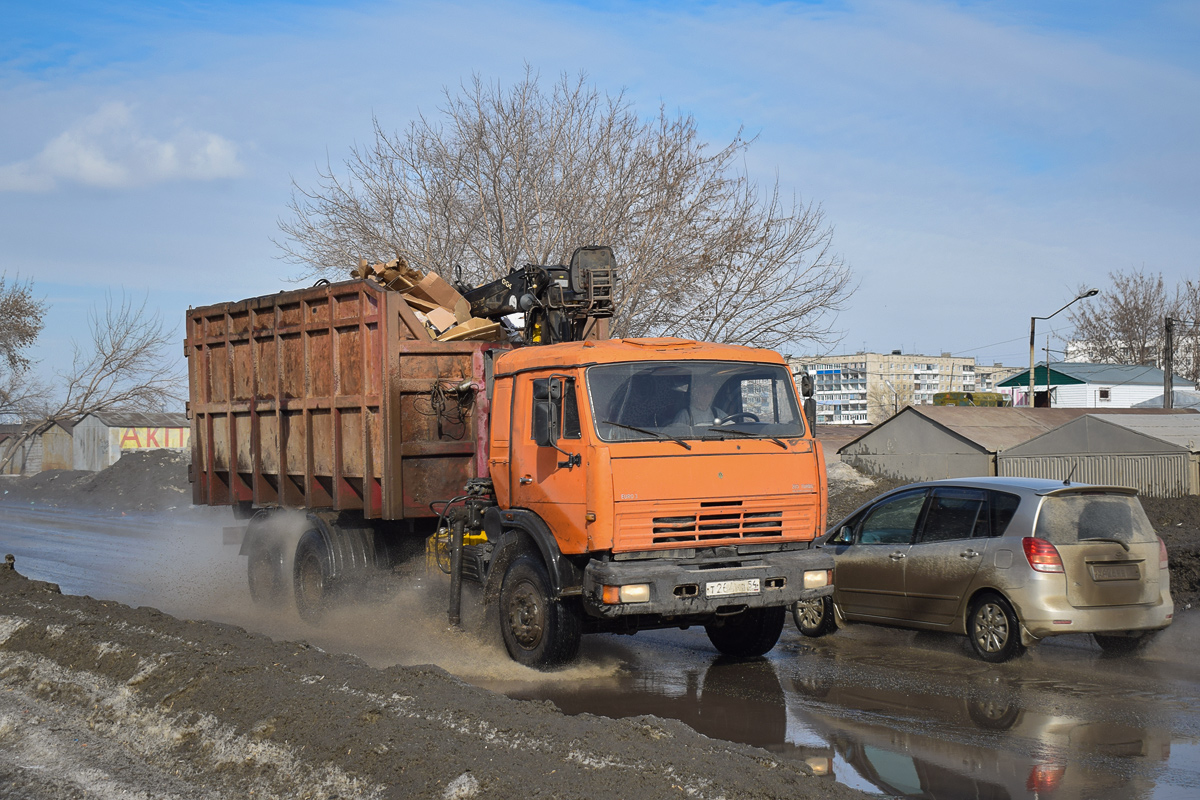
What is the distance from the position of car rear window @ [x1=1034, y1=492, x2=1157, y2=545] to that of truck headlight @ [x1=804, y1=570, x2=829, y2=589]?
1751 millimetres

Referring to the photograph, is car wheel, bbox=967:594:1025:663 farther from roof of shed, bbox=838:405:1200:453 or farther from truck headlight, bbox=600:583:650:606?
roof of shed, bbox=838:405:1200:453

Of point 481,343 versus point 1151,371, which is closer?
point 481,343

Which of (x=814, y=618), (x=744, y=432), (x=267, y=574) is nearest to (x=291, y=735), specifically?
(x=744, y=432)

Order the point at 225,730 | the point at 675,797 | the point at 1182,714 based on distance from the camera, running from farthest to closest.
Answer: the point at 1182,714 → the point at 225,730 → the point at 675,797

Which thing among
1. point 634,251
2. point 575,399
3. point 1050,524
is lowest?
point 1050,524

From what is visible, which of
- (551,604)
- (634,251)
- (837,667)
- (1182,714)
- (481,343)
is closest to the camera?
(1182,714)

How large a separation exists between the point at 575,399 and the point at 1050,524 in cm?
378

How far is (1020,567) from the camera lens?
8273 millimetres

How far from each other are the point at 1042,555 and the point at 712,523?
260 centimetres

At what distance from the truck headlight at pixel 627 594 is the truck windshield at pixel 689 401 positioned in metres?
1.06

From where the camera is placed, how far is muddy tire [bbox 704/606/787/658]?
8812mm

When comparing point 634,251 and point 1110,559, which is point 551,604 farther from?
point 634,251

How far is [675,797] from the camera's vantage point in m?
4.54

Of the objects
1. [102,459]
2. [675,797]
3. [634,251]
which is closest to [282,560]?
[675,797]
